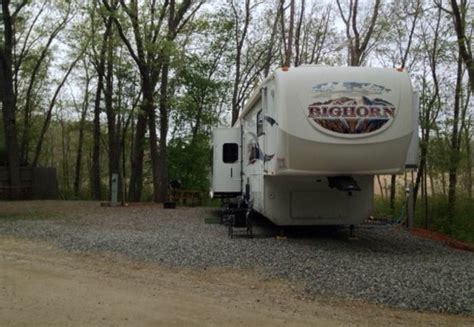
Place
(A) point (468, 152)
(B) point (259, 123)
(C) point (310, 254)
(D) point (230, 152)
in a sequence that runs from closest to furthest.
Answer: (C) point (310, 254)
(B) point (259, 123)
(D) point (230, 152)
(A) point (468, 152)

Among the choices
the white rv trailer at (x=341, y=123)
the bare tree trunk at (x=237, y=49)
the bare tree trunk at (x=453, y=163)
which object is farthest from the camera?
the bare tree trunk at (x=237, y=49)

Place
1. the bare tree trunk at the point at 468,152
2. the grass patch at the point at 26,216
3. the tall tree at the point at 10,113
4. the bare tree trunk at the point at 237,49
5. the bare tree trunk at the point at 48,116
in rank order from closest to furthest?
the grass patch at the point at 26,216, the bare tree trunk at the point at 468,152, the tall tree at the point at 10,113, the bare tree trunk at the point at 237,49, the bare tree trunk at the point at 48,116

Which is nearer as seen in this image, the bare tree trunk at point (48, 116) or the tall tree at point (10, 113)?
the tall tree at point (10, 113)

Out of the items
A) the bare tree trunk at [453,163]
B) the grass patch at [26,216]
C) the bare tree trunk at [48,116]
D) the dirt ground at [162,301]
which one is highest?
the bare tree trunk at [48,116]

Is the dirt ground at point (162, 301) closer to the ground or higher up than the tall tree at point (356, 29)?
closer to the ground

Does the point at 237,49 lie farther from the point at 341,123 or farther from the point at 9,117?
the point at 341,123

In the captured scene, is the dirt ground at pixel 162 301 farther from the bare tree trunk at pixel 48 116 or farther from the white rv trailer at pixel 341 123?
the bare tree trunk at pixel 48 116

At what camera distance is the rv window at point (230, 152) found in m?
15.4

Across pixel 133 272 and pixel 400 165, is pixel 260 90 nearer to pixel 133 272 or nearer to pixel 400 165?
pixel 400 165

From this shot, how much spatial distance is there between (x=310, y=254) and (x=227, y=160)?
6.55 meters

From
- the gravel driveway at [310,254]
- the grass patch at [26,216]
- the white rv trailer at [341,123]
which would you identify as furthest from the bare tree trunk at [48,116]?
the white rv trailer at [341,123]

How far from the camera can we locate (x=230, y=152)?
15.5 metres

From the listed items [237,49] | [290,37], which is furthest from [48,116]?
[290,37]

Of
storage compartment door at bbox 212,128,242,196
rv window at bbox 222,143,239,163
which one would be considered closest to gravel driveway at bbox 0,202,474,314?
storage compartment door at bbox 212,128,242,196
